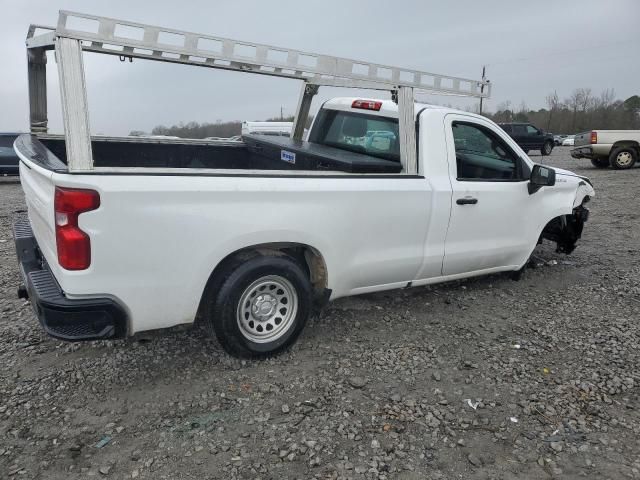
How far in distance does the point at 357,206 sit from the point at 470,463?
1800mm

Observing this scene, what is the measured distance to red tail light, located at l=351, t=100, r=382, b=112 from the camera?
4578mm

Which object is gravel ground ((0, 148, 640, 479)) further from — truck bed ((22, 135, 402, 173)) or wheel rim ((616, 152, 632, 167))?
wheel rim ((616, 152, 632, 167))

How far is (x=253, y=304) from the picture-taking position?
342 centimetres

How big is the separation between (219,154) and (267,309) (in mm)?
2247

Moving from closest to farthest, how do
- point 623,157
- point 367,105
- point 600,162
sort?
point 367,105 < point 623,157 < point 600,162

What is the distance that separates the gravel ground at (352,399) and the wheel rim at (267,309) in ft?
0.74

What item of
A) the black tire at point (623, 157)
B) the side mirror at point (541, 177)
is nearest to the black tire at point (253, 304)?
the side mirror at point (541, 177)

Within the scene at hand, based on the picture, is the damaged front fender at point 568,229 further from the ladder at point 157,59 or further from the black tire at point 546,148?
the black tire at point 546,148

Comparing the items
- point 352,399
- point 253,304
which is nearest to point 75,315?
point 253,304

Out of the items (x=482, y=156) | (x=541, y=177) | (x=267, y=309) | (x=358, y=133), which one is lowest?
(x=267, y=309)

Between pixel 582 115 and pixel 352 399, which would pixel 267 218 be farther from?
pixel 582 115

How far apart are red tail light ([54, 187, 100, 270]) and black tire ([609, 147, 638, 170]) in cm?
1874

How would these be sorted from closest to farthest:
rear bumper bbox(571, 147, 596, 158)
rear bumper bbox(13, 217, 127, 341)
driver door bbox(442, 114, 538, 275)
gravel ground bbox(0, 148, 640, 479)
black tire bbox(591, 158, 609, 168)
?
1. gravel ground bbox(0, 148, 640, 479)
2. rear bumper bbox(13, 217, 127, 341)
3. driver door bbox(442, 114, 538, 275)
4. rear bumper bbox(571, 147, 596, 158)
5. black tire bbox(591, 158, 609, 168)

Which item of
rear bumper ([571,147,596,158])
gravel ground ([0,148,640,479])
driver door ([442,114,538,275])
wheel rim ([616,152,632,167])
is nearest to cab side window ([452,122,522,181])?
driver door ([442,114,538,275])
